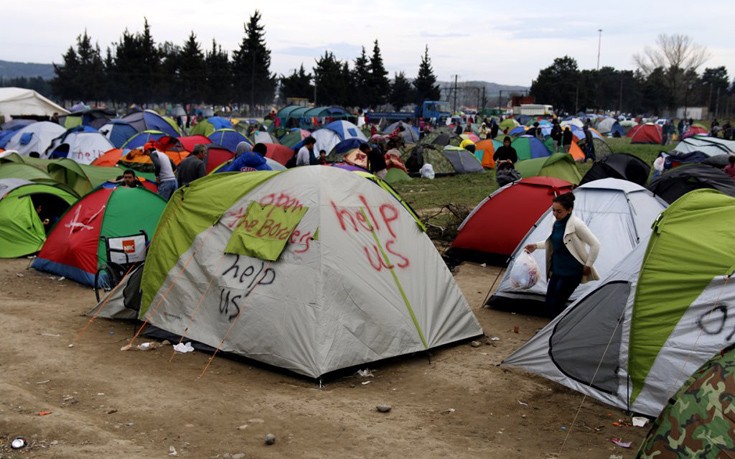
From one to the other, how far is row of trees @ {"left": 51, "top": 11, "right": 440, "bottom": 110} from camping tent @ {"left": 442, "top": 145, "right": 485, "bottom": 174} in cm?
3966

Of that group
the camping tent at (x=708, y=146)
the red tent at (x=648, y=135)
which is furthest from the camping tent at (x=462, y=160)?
the red tent at (x=648, y=135)

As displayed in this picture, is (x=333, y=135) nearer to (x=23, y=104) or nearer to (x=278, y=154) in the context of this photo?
(x=278, y=154)

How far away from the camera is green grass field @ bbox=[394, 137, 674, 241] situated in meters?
14.2

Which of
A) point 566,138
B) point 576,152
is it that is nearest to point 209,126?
point 566,138

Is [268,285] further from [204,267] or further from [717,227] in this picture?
[717,227]

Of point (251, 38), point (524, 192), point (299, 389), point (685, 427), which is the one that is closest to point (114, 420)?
point (299, 389)

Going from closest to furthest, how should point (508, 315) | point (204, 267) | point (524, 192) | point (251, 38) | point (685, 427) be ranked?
point (685, 427) < point (204, 267) < point (508, 315) < point (524, 192) < point (251, 38)

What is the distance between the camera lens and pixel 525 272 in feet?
29.1

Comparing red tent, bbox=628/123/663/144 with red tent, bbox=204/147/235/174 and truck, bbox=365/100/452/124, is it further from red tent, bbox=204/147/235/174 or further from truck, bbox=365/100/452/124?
red tent, bbox=204/147/235/174

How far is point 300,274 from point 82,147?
18760 millimetres

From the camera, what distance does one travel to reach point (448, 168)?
24.3 m

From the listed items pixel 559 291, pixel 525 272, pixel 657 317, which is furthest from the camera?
pixel 525 272

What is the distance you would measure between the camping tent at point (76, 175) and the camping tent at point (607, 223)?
31.4ft

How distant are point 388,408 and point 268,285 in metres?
1.85
